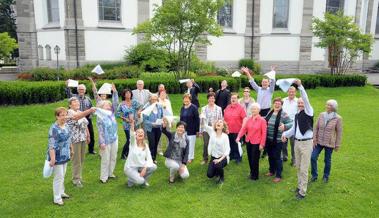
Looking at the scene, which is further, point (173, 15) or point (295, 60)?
point (295, 60)

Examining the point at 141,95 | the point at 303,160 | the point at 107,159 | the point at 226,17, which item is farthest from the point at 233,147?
the point at 226,17

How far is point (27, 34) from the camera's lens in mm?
26531

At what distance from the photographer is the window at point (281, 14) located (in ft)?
96.2

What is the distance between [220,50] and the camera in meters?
28.1

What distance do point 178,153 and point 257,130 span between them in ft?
6.07

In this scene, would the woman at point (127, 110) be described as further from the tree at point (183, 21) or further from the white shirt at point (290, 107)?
the tree at point (183, 21)

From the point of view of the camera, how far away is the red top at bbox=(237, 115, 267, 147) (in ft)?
26.0

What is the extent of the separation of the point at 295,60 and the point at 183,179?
951 inches

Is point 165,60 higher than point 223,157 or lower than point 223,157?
higher

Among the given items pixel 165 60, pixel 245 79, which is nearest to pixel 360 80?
pixel 245 79

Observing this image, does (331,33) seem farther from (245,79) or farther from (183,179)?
(183,179)

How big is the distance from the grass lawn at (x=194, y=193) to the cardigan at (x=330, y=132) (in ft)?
3.37

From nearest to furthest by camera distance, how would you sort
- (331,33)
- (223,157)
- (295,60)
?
1. (223,157)
2. (331,33)
3. (295,60)

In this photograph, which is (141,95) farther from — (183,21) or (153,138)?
(183,21)
